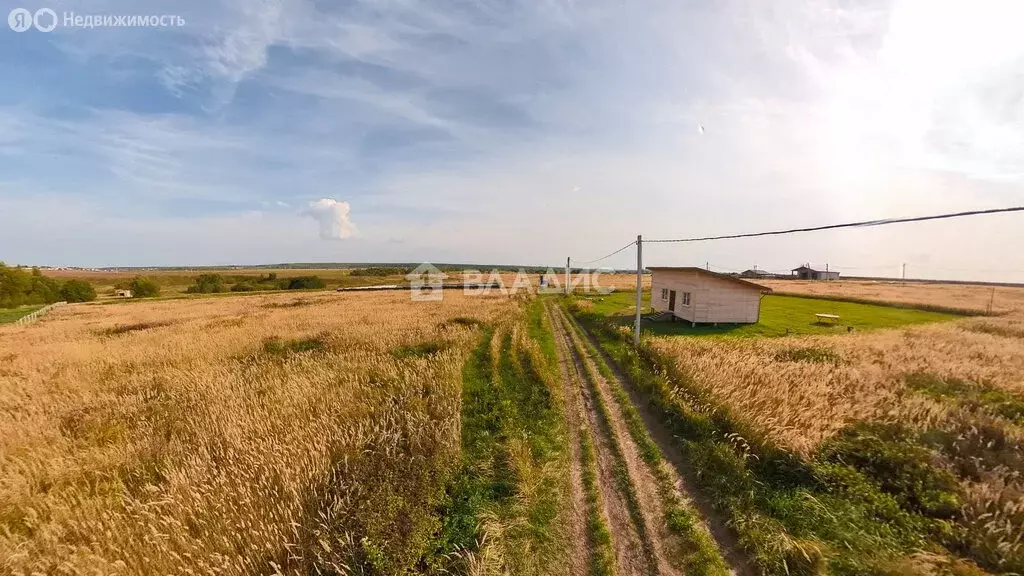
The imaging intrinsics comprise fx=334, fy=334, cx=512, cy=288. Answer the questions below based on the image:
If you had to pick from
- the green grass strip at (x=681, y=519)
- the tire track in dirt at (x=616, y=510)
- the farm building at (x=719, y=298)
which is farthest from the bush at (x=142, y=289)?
the green grass strip at (x=681, y=519)

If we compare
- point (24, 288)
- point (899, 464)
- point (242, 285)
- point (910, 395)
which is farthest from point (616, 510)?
point (242, 285)

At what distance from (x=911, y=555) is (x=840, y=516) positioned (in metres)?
0.86

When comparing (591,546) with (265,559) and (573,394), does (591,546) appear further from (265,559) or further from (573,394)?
(573,394)

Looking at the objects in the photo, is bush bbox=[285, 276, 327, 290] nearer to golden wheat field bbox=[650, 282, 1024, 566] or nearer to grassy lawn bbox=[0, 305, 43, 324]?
grassy lawn bbox=[0, 305, 43, 324]

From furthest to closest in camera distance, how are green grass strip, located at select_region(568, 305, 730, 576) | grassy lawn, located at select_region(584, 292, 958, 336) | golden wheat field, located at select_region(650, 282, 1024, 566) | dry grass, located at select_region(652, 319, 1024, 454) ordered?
grassy lawn, located at select_region(584, 292, 958, 336) < dry grass, located at select_region(652, 319, 1024, 454) < golden wheat field, located at select_region(650, 282, 1024, 566) < green grass strip, located at select_region(568, 305, 730, 576)

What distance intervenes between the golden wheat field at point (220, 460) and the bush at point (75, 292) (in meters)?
83.5

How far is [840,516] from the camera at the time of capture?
526cm

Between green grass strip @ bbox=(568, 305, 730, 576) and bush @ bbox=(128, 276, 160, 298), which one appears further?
bush @ bbox=(128, 276, 160, 298)

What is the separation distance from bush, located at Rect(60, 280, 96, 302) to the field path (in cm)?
9861

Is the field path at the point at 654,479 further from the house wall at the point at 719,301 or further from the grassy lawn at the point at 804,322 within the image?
the house wall at the point at 719,301

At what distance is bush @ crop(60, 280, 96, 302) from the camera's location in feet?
210

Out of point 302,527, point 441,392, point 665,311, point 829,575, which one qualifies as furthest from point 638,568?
point 665,311

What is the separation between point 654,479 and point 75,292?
104070mm

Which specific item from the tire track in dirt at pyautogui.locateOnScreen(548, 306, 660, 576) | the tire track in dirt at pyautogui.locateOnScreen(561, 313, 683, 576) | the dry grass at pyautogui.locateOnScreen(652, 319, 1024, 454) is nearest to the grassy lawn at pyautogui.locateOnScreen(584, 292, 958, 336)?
the dry grass at pyautogui.locateOnScreen(652, 319, 1024, 454)
